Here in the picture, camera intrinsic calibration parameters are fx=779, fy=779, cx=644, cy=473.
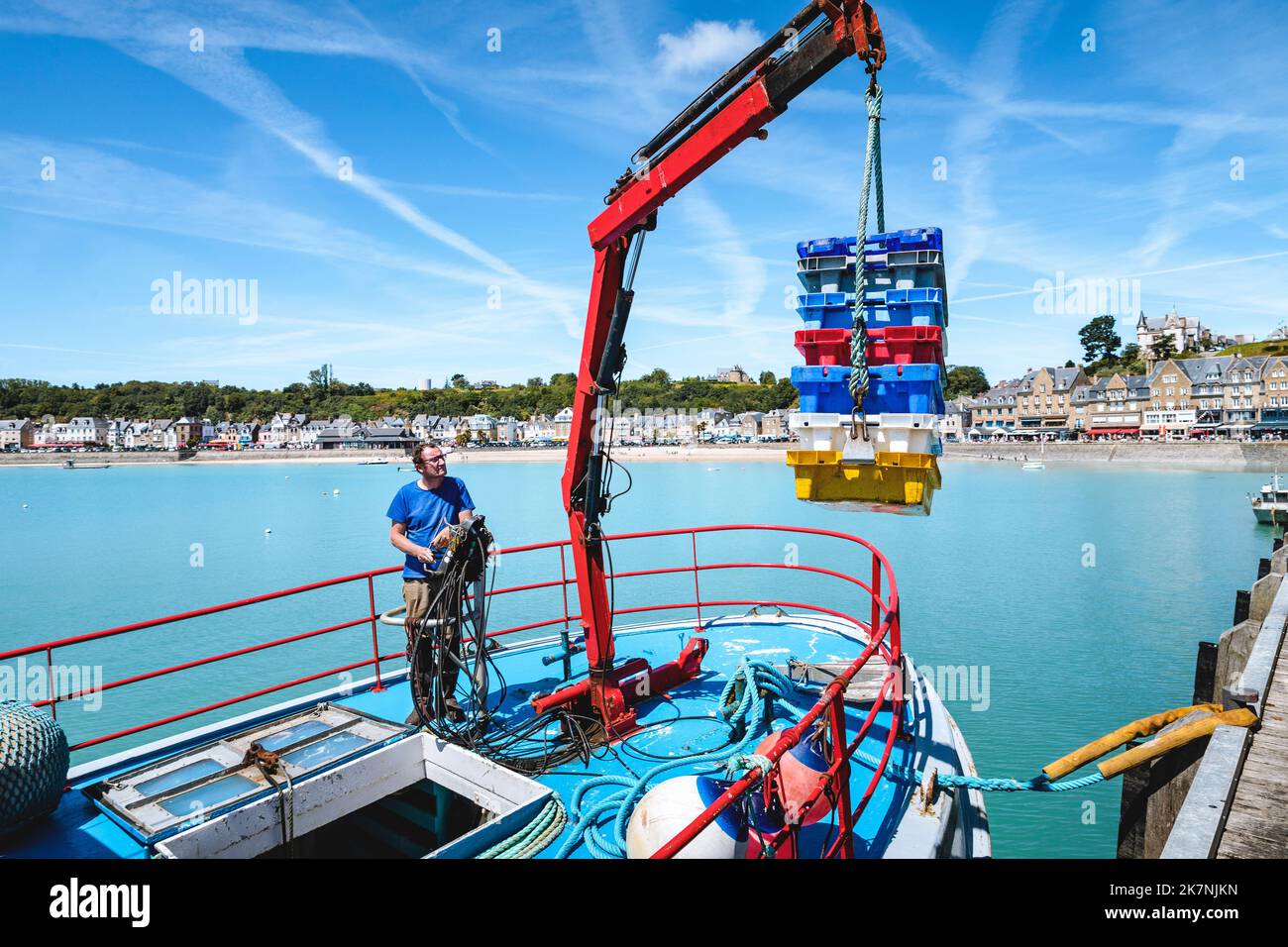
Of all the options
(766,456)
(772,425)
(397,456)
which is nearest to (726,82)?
(766,456)

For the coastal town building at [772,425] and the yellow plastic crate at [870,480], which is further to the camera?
the coastal town building at [772,425]

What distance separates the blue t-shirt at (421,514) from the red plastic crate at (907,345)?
3218mm

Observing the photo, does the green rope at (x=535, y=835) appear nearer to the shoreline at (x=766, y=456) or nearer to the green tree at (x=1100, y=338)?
the shoreline at (x=766, y=456)

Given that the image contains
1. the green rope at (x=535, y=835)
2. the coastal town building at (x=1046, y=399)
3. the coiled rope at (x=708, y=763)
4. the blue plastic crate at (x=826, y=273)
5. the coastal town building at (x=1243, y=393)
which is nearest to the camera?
the green rope at (x=535, y=835)

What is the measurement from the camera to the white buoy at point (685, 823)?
3729 millimetres

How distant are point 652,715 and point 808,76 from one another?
16.2 ft

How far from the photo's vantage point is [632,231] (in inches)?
231

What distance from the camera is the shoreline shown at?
86.7 m

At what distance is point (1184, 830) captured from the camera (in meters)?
4.03

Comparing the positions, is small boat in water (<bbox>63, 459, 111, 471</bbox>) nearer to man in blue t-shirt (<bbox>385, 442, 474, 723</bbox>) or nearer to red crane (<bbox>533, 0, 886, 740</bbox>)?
man in blue t-shirt (<bbox>385, 442, 474, 723</bbox>)

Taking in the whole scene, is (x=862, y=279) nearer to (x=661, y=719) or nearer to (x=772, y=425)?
(x=661, y=719)

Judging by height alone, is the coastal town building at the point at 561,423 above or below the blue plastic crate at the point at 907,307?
above

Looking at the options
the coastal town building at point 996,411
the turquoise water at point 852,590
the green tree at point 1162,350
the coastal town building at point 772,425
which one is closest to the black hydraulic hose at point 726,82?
the turquoise water at point 852,590

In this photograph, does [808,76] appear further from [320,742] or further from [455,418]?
[455,418]
